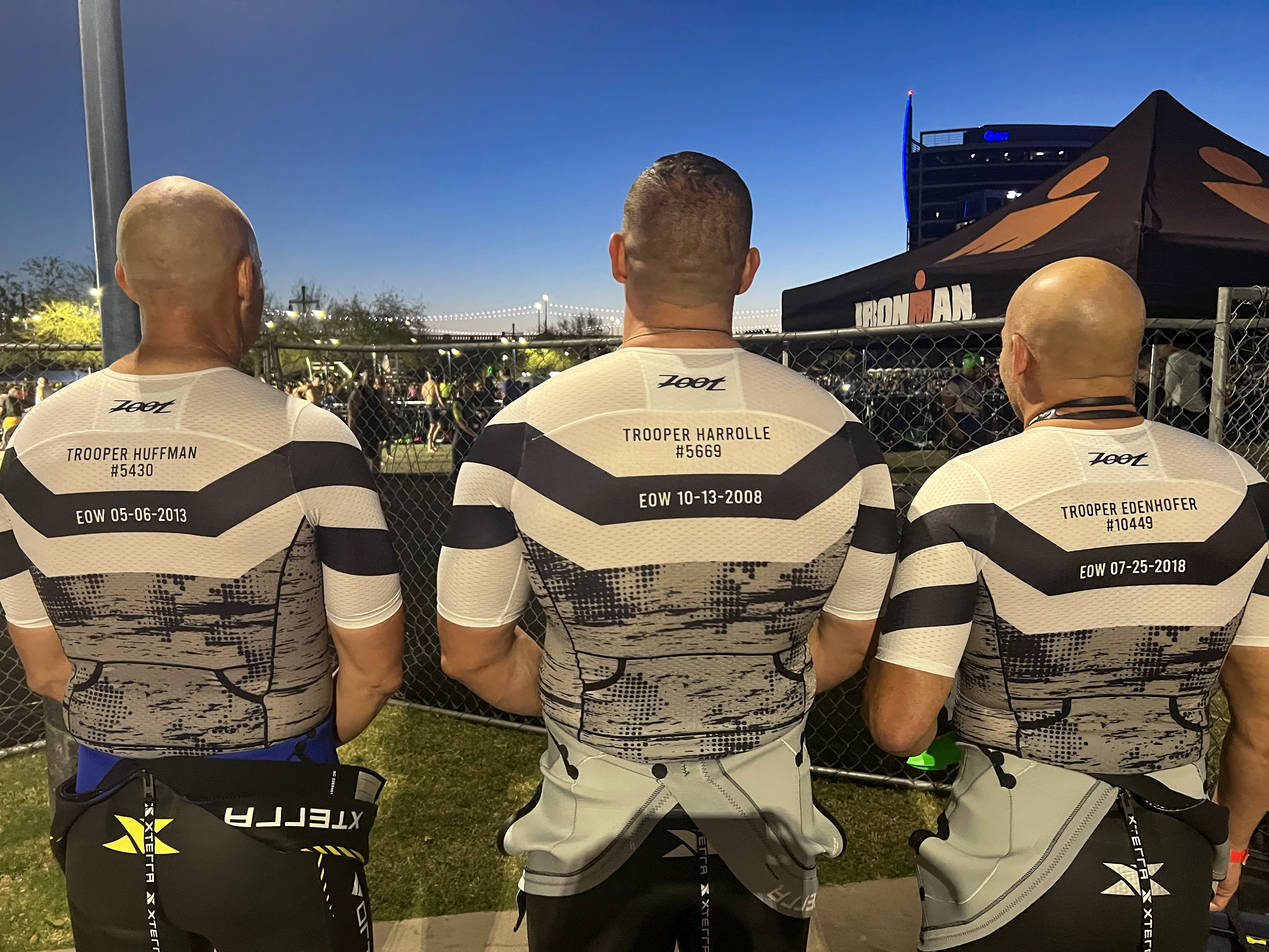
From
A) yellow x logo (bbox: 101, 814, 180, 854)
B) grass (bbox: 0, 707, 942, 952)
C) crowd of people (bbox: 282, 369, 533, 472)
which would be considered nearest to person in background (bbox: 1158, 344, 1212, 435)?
grass (bbox: 0, 707, 942, 952)

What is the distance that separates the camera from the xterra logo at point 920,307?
5.27 meters

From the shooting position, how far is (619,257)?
5.16 ft

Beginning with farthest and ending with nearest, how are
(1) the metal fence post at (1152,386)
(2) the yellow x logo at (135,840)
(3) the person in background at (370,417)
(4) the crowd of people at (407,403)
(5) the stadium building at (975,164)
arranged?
(5) the stadium building at (975,164), (4) the crowd of people at (407,403), (3) the person in background at (370,417), (1) the metal fence post at (1152,386), (2) the yellow x logo at (135,840)

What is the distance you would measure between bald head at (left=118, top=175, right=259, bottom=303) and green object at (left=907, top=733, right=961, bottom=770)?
6.24 ft

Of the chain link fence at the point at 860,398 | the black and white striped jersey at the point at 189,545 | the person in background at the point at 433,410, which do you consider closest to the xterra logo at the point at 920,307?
the chain link fence at the point at 860,398

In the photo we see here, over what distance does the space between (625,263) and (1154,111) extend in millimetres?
5569

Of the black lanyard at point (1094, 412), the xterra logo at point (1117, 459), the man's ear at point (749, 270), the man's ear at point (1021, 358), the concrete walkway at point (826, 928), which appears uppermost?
the man's ear at point (749, 270)

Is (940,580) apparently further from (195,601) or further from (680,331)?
(195,601)

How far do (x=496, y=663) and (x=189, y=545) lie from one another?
0.63 meters

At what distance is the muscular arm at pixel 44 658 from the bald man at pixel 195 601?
24 centimetres

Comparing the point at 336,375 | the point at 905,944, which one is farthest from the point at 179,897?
the point at 336,375

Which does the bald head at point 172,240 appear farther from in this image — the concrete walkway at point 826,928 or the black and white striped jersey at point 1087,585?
the concrete walkway at point 826,928

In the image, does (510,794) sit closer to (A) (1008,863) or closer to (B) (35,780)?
(B) (35,780)

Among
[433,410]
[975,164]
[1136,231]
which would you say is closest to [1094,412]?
[1136,231]
